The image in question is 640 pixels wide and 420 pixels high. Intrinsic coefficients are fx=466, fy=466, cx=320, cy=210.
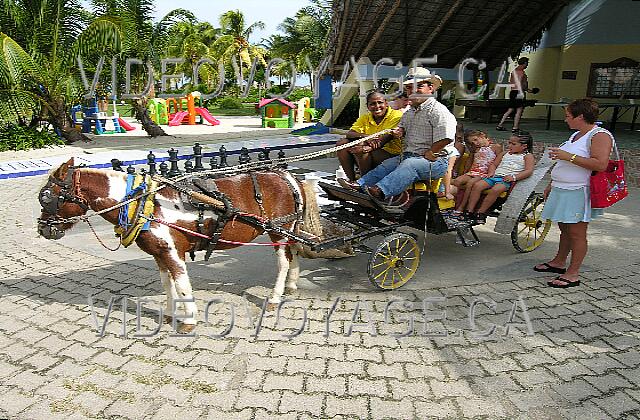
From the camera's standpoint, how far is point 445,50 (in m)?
17.6

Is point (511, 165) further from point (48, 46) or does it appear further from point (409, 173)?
point (48, 46)

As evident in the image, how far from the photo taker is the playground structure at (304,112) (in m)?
26.7

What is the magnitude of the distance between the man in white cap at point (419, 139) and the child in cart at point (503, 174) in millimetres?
947

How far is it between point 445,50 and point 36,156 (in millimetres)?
14655

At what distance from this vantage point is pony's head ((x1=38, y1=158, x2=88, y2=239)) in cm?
409

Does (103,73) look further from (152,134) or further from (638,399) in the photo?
(638,399)

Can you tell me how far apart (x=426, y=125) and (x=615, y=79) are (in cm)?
1762

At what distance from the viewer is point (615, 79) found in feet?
61.8

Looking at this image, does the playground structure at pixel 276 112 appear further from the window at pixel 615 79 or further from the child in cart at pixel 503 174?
the child in cart at pixel 503 174

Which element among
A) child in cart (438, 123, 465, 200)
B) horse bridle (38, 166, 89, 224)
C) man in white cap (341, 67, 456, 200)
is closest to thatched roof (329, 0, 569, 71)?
man in white cap (341, 67, 456, 200)

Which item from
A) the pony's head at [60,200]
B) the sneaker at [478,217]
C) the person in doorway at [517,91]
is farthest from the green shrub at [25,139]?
the person in doorway at [517,91]

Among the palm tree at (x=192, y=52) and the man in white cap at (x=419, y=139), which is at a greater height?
the palm tree at (x=192, y=52)

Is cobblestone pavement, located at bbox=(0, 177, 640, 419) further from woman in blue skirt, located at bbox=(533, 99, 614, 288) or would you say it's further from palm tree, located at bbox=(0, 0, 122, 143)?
palm tree, located at bbox=(0, 0, 122, 143)

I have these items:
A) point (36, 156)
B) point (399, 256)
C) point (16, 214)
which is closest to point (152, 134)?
point (36, 156)
